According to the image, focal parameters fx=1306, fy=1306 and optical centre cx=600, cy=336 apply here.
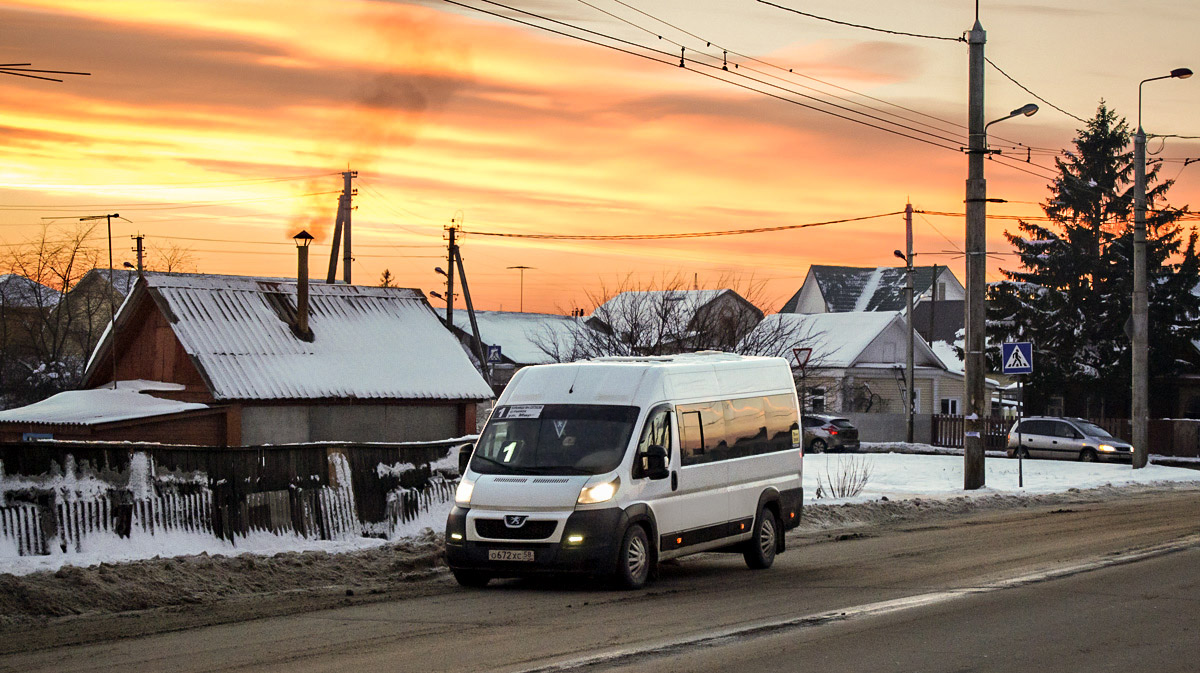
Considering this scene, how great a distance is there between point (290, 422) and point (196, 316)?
3.46 meters

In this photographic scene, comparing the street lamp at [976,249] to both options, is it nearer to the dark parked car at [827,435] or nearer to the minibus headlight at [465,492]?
the minibus headlight at [465,492]

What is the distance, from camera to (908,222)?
54844 millimetres

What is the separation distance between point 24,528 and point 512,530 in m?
4.89

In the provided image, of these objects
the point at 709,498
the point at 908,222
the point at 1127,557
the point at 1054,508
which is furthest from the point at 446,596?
the point at 908,222

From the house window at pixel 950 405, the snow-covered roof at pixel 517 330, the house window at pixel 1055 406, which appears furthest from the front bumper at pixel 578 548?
the snow-covered roof at pixel 517 330

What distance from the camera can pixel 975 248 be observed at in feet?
83.2

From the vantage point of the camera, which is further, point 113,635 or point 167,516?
point 167,516

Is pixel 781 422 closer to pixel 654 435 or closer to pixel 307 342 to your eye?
pixel 654 435

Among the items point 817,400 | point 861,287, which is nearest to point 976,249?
point 817,400

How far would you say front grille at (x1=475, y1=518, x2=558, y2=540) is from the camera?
41.0 ft

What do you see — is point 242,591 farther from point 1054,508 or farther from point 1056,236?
point 1056,236

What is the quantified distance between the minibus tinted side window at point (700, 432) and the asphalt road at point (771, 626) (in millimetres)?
1310

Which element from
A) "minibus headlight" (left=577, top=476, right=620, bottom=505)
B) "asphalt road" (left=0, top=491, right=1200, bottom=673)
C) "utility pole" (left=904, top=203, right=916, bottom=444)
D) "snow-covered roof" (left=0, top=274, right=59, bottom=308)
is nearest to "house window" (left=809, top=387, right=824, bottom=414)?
"utility pole" (left=904, top=203, right=916, bottom=444)

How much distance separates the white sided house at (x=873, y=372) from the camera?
6575 cm
